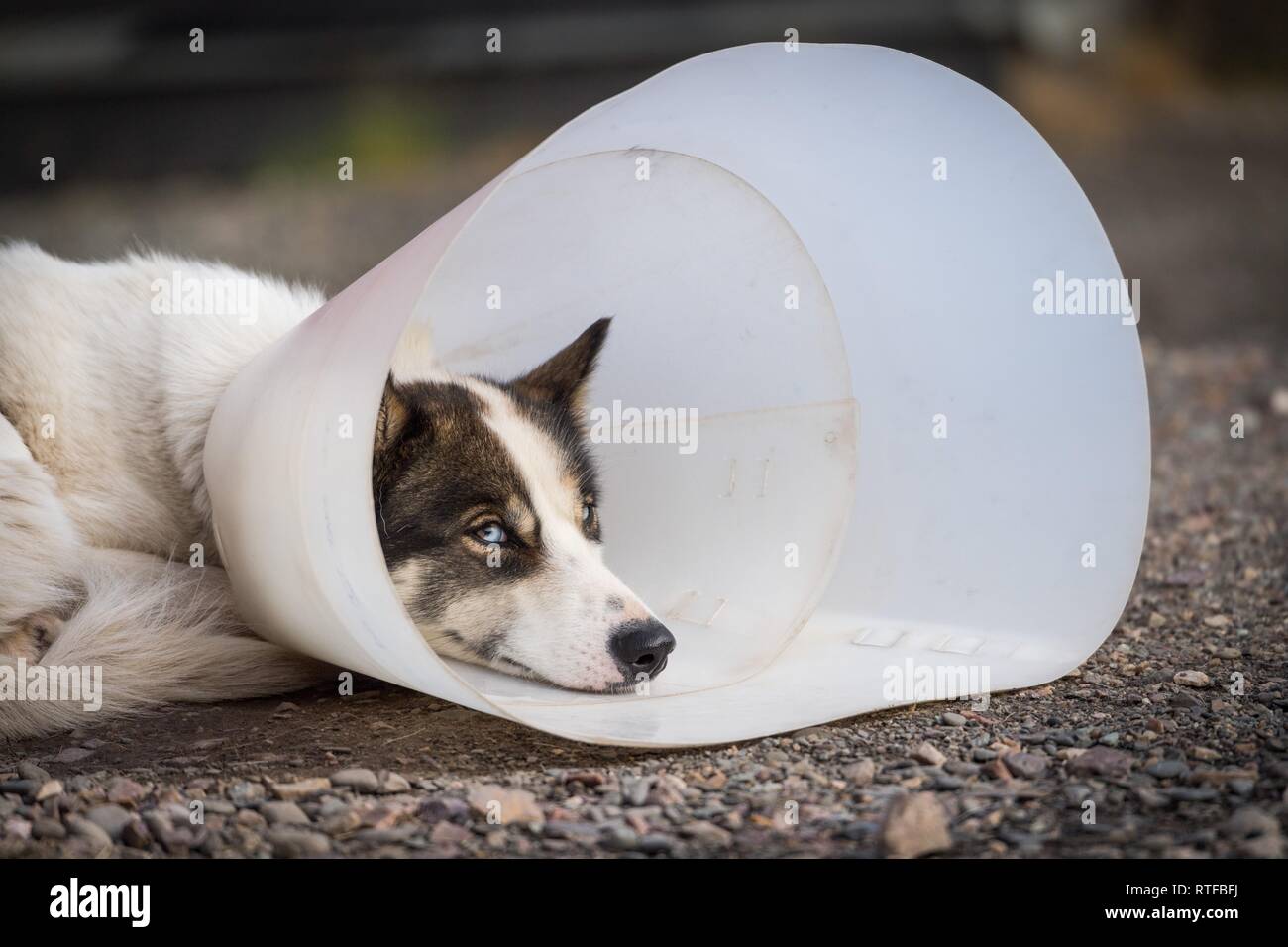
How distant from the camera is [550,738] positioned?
2.37 meters

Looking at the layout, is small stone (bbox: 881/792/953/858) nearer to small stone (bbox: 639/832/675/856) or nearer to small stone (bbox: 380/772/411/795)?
small stone (bbox: 639/832/675/856)

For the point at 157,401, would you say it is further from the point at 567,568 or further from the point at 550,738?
the point at 550,738

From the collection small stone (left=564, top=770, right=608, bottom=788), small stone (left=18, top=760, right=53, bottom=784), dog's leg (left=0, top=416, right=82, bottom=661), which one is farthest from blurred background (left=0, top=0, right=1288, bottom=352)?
small stone (left=564, top=770, right=608, bottom=788)

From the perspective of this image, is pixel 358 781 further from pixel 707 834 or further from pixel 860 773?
pixel 860 773

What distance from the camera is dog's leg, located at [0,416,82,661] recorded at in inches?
96.6

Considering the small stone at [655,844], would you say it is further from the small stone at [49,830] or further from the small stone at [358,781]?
the small stone at [49,830]

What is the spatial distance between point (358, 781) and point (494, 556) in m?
0.61

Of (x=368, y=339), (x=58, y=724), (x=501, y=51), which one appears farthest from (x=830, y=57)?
(x=501, y=51)

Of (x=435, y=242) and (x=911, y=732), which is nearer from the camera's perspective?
(x=435, y=242)

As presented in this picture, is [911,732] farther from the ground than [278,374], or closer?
closer

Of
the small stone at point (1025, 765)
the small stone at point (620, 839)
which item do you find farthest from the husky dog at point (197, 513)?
the small stone at point (1025, 765)

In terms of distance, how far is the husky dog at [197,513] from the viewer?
2.47 metres

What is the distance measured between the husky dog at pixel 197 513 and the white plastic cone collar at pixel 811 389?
0.12 metres

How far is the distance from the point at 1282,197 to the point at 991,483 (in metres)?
6.73
